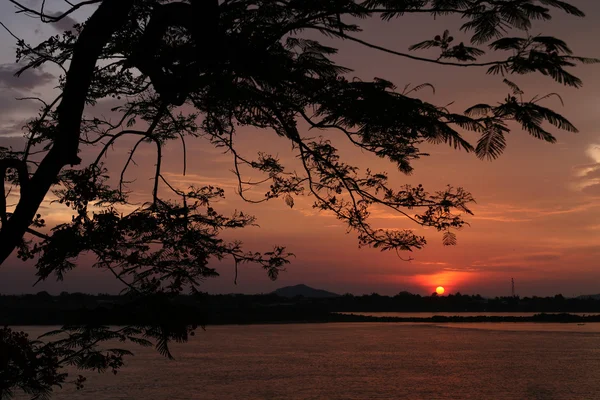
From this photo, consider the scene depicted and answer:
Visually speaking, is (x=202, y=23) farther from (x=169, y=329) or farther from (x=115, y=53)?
(x=169, y=329)

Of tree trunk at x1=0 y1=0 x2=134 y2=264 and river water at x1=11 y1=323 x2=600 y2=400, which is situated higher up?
tree trunk at x1=0 y1=0 x2=134 y2=264

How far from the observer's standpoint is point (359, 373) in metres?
43.1

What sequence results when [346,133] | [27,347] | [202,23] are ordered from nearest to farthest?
[202,23]
[27,347]
[346,133]

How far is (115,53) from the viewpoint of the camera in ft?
23.5

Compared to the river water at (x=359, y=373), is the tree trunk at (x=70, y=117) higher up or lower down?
higher up

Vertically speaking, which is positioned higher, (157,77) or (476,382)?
(157,77)

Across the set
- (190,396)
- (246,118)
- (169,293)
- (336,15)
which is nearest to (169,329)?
(169,293)

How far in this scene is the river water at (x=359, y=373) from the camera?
3462 cm

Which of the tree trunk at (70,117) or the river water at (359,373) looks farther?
the river water at (359,373)

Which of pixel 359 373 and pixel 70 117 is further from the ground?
pixel 70 117

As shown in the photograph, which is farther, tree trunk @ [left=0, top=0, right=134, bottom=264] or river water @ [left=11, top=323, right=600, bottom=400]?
river water @ [left=11, top=323, right=600, bottom=400]

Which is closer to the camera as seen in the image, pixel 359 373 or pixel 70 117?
pixel 70 117

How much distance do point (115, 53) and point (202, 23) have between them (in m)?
1.99

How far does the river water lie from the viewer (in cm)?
3462
